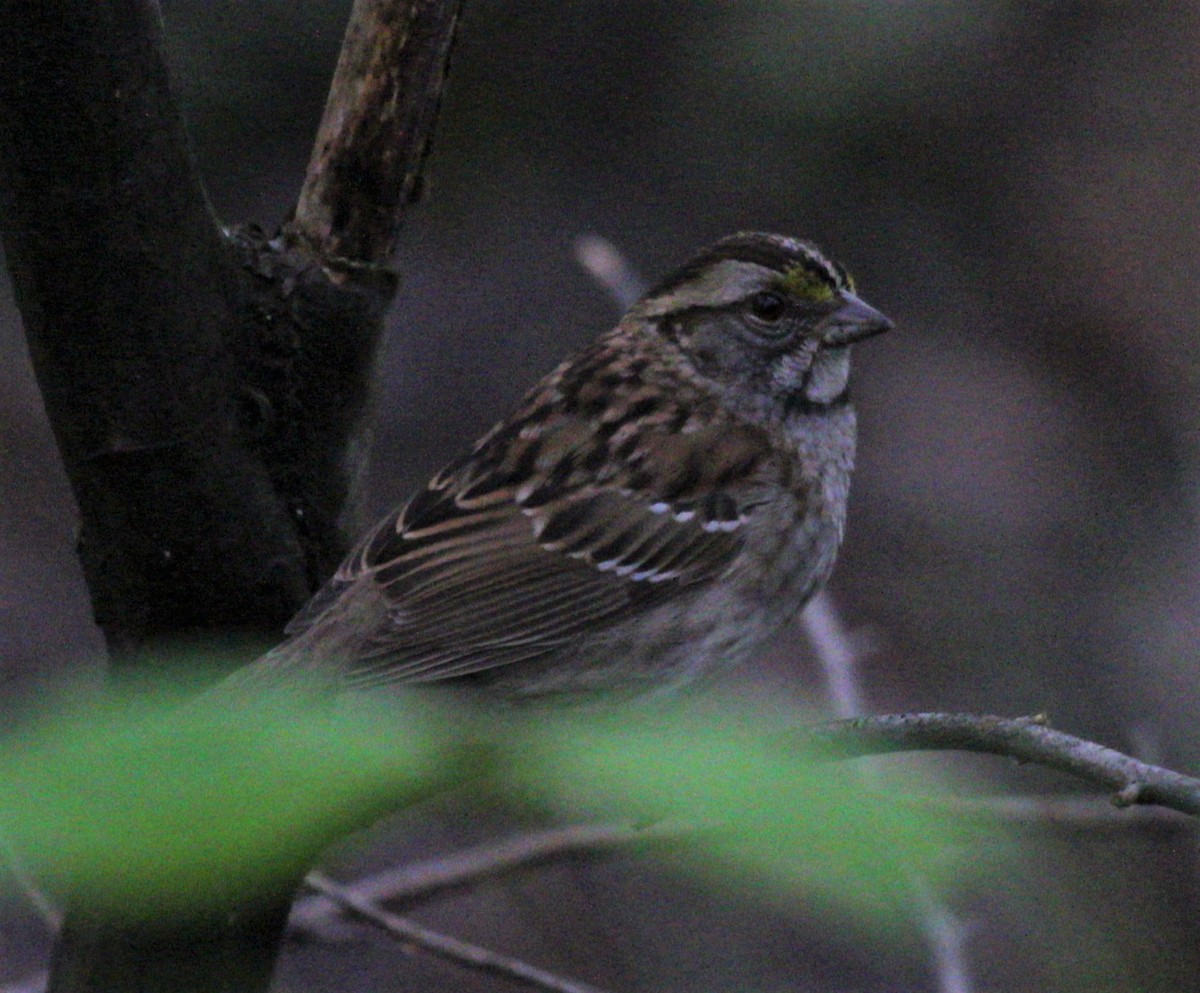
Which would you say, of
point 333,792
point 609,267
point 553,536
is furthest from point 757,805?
point 609,267

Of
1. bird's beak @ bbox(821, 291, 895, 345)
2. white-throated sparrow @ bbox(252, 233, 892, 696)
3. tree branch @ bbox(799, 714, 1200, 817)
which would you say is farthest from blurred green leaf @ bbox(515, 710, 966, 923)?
bird's beak @ bbox(821, 291, 895, 345)

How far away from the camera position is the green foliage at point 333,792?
38.2 inches

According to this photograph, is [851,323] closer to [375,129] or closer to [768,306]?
[768,306]

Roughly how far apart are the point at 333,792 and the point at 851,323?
259 centimetres

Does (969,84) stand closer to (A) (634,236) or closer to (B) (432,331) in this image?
(A) (634,236)

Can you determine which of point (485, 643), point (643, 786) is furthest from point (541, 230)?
point (643, 786)

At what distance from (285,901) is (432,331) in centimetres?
492

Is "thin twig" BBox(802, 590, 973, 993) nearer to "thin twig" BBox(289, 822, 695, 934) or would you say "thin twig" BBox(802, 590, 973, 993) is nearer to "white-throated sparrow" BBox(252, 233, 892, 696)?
"white-throated sparrow" BBox(252, 233, 892, 696)

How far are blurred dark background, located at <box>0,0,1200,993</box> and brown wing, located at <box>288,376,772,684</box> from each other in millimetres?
1464

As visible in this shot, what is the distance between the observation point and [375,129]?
291cm

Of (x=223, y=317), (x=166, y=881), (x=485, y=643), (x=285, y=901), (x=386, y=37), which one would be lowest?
(x=285, y=901)

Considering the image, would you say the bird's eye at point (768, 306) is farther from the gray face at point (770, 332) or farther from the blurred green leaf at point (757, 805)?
the blurred green leaf at point (757, 805)

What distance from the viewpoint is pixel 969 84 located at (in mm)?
6629

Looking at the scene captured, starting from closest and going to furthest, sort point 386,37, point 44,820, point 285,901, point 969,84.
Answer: point 44,820 → point 285,901 → point 386,37 → point 969,84
